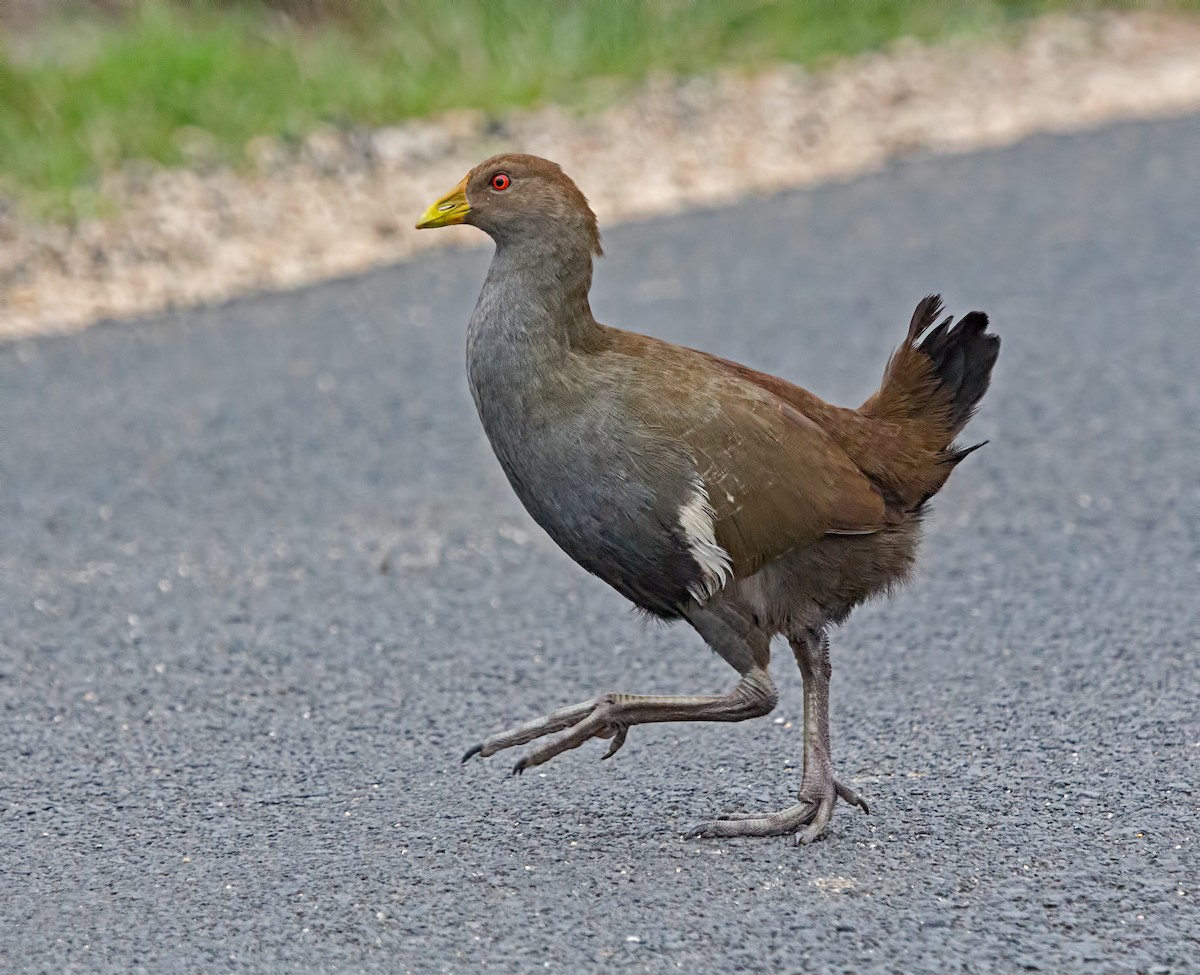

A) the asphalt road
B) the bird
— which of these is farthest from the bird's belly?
the asphalt road

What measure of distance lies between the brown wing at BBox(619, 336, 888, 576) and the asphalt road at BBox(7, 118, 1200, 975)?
76 cm

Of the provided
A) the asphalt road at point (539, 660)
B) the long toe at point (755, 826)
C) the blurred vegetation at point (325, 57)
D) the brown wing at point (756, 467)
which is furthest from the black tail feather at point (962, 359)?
the blurred vegetation at point (325, 57)

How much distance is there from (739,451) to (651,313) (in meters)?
4.92

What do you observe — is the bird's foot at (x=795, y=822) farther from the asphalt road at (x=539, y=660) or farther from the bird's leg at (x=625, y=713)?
the bird's leg at (x=625, y=713)

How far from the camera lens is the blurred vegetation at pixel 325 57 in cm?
1020

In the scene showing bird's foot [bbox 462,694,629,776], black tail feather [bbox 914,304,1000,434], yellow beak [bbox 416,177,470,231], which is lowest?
bird's foot [bbox 462,694,629,776]

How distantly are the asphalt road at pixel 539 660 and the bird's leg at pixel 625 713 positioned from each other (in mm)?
267

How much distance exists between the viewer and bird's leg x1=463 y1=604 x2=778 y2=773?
4336 millimetres

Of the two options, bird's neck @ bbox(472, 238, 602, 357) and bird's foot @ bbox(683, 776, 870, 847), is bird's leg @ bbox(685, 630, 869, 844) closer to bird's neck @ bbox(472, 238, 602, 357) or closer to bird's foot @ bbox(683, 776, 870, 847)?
bird's foot @ bbox(683, 776, 870, 847)

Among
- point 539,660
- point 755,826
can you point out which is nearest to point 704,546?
point 755,826

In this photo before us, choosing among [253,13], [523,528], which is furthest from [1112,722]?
[253,13]

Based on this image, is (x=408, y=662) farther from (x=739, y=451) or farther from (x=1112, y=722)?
(x=1112, y=722)

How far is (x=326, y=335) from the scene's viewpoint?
29.5ft

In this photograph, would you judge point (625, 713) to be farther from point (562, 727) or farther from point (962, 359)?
point (962, 359)
